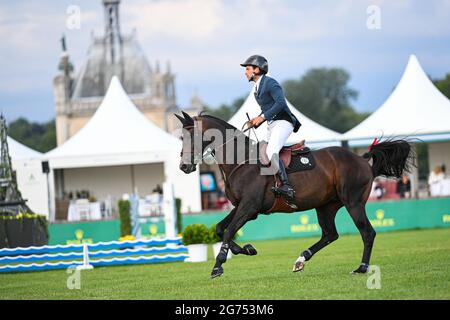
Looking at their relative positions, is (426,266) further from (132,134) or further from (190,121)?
(132,134)

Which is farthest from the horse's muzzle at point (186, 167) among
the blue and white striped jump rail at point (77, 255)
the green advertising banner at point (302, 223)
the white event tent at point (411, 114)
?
the white event tent at point (411, 114)

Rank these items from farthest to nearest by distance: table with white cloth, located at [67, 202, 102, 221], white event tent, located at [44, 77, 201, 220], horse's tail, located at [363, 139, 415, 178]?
table with white cloth, located at [67, 202, 102, 221], white event tent, located at [44, 77, 201, 220], horse's tail, located at [363, 139, 415, 178]

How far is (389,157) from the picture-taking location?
11969 millimetres

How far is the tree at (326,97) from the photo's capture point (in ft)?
328

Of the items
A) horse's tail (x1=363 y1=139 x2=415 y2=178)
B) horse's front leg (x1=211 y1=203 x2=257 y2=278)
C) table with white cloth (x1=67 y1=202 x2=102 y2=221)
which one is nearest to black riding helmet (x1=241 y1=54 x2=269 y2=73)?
horse's front leg (x1=211 y1=203 x2=257 y2=278)

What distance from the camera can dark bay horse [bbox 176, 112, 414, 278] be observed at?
10773 millimetres

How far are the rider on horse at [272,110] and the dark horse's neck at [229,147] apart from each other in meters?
0.28

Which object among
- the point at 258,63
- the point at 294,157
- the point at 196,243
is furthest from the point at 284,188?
the point at 196,243

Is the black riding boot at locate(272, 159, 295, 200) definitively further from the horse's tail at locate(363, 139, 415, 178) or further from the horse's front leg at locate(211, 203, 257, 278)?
the horse's tail at locate(363, 139, 415, 178)

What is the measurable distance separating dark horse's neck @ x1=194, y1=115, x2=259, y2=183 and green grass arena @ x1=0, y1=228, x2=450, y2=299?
153 centimetres

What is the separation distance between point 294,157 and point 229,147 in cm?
92

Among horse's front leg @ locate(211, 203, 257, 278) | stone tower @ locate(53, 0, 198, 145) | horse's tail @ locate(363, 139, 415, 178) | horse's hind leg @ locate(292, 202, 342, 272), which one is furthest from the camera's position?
stone tower @ locate(53, 0, 198, 145)

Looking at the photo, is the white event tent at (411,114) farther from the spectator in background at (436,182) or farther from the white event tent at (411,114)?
the spectator in background at (436,182)
